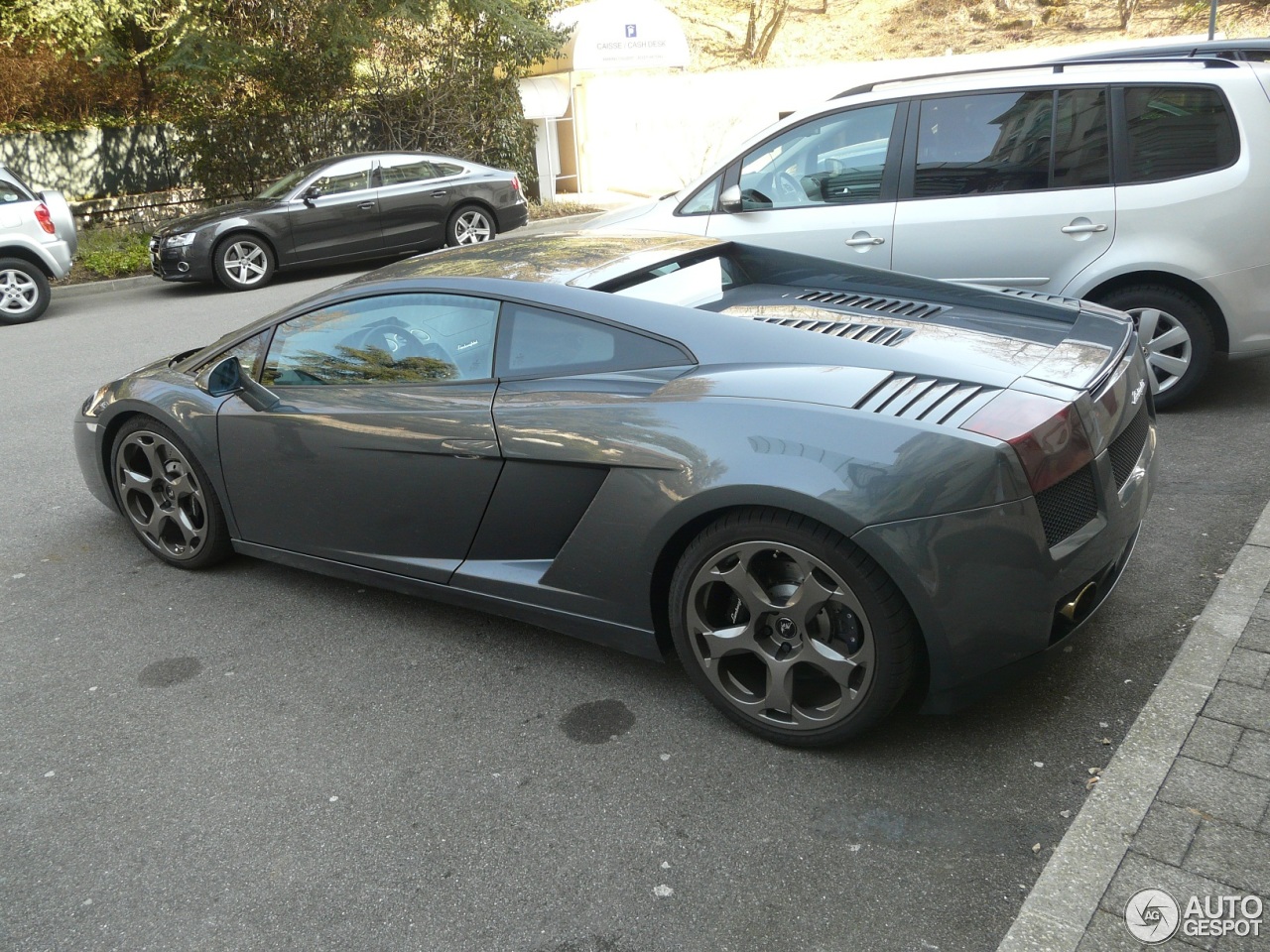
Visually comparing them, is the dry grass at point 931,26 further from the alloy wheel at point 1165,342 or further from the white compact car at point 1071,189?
the alloy wheel at point 1165,342

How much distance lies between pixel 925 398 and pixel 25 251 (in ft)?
40.7

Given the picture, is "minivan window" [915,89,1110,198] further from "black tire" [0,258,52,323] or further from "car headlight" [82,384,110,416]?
"black tire" [0,258,52,323]

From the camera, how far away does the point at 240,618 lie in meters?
4.32

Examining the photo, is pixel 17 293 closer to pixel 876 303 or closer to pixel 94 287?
pixel 94 287

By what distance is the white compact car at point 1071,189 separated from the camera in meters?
5.45

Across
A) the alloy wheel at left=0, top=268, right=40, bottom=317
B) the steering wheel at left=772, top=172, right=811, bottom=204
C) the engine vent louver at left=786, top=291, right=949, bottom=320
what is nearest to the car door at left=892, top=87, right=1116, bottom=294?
the steering wheel at left=772, top=172, right=811, bottom=204

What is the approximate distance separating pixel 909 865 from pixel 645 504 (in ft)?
3.96

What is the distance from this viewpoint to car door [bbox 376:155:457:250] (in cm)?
1454

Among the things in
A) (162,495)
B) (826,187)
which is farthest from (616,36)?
(162,495)

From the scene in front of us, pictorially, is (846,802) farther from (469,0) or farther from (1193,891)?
(469,0)

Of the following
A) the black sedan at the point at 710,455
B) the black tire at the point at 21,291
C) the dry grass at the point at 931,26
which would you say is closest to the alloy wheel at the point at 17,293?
the black tire at the point at 21,291

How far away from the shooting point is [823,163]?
6340 millimetres

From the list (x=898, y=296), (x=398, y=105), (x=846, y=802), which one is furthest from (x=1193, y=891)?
(x=398, y=105)

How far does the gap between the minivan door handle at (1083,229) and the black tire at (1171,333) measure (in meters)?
0.34
